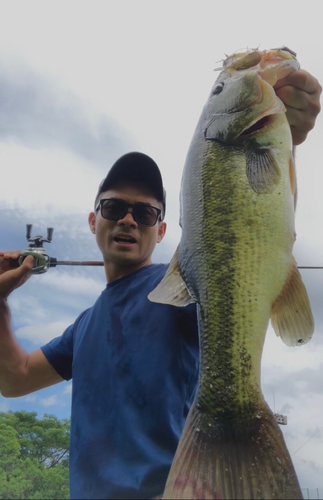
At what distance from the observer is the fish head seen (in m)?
1.85

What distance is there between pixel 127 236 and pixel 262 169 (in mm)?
964

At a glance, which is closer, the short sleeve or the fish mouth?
the fish mouth

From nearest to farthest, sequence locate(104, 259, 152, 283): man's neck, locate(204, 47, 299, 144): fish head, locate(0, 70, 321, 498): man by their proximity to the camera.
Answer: locate(0, 70, 321, 498): man → locate(204, 47, 299, 144): fish head → locate(104, 259, 152, 283): man's neck

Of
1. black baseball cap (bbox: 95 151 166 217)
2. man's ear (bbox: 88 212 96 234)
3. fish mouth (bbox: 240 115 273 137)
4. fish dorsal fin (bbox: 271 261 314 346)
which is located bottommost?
fish dorsal fin (bbox: 271 261 314 346)

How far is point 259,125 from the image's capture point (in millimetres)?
1887

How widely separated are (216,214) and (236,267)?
0.25 m

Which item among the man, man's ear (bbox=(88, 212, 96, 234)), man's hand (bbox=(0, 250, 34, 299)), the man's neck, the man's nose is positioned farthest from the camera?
man's ear (bbox=(88, 212, 96, 234))

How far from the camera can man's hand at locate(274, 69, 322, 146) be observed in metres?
1.91

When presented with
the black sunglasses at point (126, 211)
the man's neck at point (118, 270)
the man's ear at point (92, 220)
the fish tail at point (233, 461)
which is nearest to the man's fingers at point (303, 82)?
the black sunglasses at point (126, 211)

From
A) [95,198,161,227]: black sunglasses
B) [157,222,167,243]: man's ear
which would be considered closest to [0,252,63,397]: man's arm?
[95,198,161,227]: black sunglasses

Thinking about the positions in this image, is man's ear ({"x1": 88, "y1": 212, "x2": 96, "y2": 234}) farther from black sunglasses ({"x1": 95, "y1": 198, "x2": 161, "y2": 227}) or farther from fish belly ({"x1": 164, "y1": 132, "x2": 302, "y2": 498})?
fish belly ({"x1": 164, "y1": 132, "x2": 302, "y2": 498})

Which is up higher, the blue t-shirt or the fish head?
the fish head

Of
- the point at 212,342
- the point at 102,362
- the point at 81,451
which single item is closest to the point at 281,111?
the point at 212,342

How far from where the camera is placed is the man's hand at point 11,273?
8.81 feet
